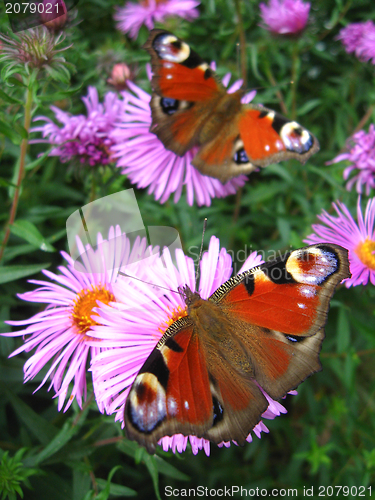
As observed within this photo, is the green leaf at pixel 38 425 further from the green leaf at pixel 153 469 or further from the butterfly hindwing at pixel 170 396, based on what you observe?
the butterfly hindwing at pixel 170 396

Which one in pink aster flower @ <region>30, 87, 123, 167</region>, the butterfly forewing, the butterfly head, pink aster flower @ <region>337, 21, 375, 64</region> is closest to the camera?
the butterfly forewing

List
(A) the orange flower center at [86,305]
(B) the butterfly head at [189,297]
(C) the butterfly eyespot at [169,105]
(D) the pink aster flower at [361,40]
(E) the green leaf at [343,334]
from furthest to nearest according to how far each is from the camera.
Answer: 1. (D) the pink aster flower at [361,40]
2. (E) the green leaf at [343,334]
3. (C) the butterfly eyespot at [169,105]
4. (A) the orange flower center at [86,305]
5. (B) the butterfly head at [189,297]

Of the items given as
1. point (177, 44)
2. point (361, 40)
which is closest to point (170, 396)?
point (177, 44)

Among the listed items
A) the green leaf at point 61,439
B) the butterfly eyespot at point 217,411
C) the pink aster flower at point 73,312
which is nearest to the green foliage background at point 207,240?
the green leaf at point 61,439

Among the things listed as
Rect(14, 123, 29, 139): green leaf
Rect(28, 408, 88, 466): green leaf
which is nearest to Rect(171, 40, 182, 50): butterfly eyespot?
Rect(14, 123, 29, 139): green leaf

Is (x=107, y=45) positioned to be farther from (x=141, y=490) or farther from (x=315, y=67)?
(x=141, y=490)

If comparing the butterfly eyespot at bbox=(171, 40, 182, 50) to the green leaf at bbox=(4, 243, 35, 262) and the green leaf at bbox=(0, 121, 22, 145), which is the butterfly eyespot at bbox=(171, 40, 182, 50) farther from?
the green leaf at bbox=(4, 243, 35, 262)
